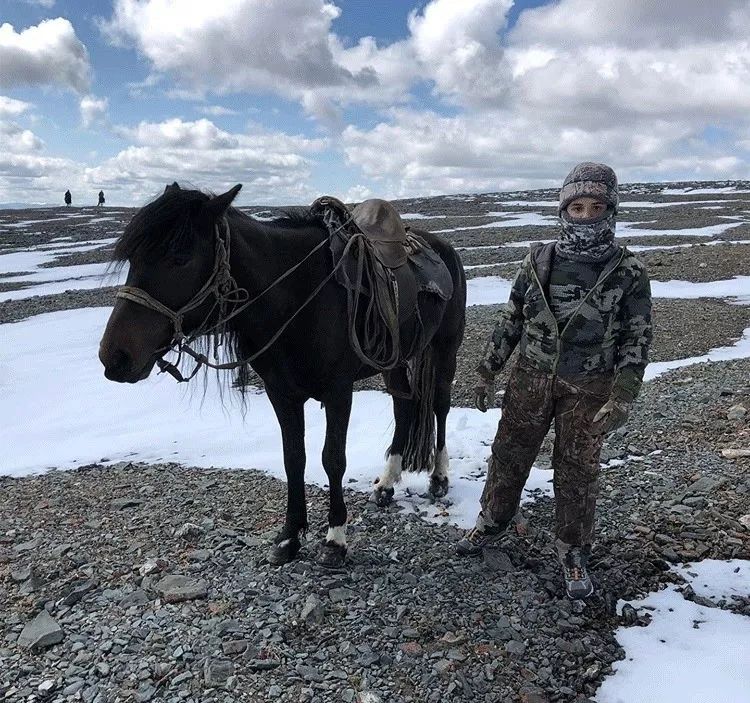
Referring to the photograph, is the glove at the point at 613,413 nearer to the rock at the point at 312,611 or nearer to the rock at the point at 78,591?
the rock at the point at 312,611

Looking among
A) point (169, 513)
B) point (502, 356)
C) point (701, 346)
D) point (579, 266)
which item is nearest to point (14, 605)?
point (169, 513)

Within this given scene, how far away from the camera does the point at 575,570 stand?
3652 millimetres

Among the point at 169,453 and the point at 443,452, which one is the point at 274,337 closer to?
the point at 443,452

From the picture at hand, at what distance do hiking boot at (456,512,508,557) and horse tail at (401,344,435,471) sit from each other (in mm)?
1266

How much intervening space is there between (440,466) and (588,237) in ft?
9.05

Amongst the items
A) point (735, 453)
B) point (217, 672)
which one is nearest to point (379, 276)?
point (217, 672)

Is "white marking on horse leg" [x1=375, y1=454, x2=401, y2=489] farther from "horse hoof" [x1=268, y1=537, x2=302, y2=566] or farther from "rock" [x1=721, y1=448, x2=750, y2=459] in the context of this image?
"rock" [x1=721, y1=448, x2=750, y2=459]

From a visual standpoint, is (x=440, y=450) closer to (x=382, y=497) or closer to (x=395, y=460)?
(x=395, y=460)

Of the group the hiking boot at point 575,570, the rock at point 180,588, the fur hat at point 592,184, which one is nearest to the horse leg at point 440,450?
the hiking boot at point 575,570

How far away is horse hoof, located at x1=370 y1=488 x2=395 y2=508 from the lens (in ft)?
16.7

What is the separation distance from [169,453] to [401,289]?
397 centimetres

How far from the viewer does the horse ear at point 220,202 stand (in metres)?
3.09

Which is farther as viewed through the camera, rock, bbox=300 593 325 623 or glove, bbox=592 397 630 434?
rock, bbox=300 593 325 623

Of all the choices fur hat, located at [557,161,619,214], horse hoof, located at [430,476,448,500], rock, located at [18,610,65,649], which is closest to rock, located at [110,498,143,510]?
rock, located at [18,610,65,649]
